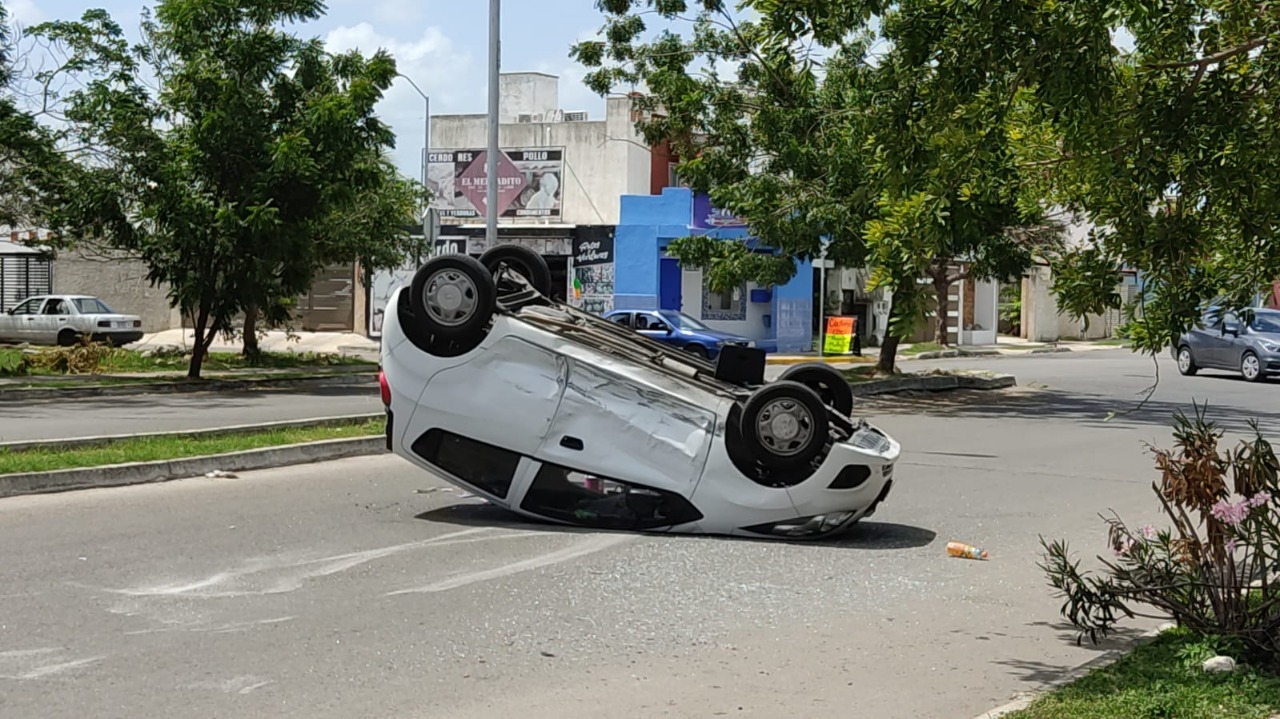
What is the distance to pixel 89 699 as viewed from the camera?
5953mm

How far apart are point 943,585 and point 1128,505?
4267 millimetres

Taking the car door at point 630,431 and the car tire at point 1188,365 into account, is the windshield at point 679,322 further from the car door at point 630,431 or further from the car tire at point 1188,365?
the car door at point 630,431

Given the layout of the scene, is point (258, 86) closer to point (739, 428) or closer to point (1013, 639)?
point (739, 428)

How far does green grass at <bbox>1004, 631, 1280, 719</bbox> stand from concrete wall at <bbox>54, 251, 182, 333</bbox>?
4443cm

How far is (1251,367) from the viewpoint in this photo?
30734 millimetres

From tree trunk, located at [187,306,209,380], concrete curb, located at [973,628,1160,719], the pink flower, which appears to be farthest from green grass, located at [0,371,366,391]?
the pink flower

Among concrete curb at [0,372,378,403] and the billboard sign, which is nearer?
concrete curb at [0,372,378,403]

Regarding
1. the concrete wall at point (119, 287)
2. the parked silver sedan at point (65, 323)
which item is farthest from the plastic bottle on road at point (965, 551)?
the concrete wall at point (119, 287)

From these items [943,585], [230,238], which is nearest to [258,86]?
[230,238]

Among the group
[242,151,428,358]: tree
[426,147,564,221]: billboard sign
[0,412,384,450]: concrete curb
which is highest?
[426,147,564,221]: billboard sign

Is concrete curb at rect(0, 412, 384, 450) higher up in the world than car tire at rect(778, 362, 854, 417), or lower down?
lower down

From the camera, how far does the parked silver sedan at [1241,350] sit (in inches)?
1193

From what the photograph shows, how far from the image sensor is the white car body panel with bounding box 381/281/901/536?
32.0 feet

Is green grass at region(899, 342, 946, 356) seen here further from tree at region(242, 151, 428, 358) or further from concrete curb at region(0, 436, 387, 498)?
concrete curb at region(0, 436, 387, 498)
